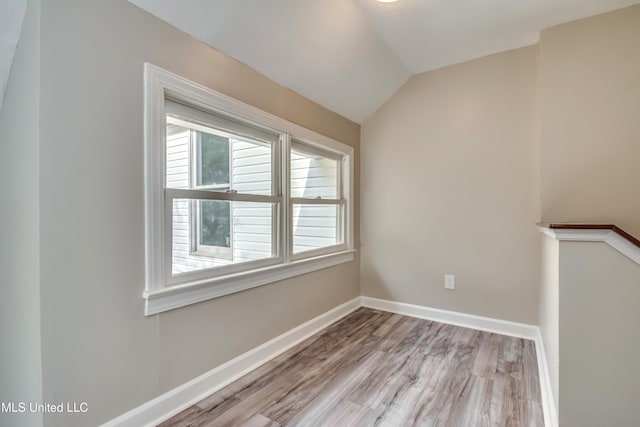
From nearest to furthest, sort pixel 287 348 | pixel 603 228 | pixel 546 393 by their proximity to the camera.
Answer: pixel 603 228
pixel 546 393
pixel 287 348

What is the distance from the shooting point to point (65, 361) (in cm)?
126

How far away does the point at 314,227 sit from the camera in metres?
2.95

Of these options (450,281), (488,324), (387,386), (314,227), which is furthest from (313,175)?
(488,324)

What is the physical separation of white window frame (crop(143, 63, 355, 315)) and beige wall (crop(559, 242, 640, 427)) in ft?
5.58

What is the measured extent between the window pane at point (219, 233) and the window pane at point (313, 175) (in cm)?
45

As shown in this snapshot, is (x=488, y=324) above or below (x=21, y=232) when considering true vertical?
below

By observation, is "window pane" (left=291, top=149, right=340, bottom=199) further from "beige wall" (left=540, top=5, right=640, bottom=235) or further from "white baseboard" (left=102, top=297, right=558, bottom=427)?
"beige wall" (left=540, top=5, right=640, bottom=235)

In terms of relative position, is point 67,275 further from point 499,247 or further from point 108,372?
point 499,247

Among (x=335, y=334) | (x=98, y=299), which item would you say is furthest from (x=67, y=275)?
(x=335, y=334)

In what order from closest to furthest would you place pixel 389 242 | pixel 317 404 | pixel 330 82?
pixel 317 404, pixel 330 82, pixel 389 242

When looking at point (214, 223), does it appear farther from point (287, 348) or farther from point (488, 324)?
point (488, 324)

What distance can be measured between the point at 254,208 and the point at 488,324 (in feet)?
7.51

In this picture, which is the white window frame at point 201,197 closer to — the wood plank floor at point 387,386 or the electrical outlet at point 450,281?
the wood plank floor at point 387,386

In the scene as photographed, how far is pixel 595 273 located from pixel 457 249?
1533 mm
